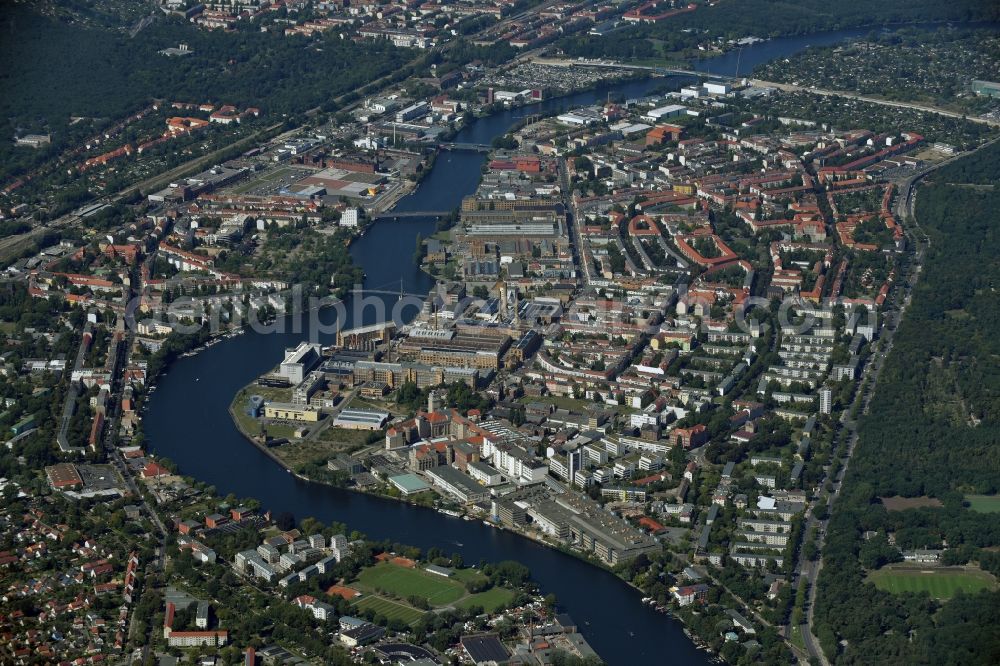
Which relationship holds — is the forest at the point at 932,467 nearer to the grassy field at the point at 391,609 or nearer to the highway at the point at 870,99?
the grassy field at the point at 391,609

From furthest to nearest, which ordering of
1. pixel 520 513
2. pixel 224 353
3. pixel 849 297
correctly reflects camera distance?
pixel 849 297 → pixel 224 353 → pixel 520 513

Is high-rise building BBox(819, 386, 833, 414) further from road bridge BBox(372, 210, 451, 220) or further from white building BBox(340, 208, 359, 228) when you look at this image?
white building BBox(340, 208, 359, 228)

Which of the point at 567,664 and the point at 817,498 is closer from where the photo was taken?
the point at 567,664

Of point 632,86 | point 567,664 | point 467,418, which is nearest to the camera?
point 567,664

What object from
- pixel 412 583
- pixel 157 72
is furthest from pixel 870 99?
pixel 412 583

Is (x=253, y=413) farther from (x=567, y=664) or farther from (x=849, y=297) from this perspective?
(x=849, y=297)

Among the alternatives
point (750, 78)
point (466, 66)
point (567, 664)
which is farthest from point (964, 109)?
point (567, 664)
